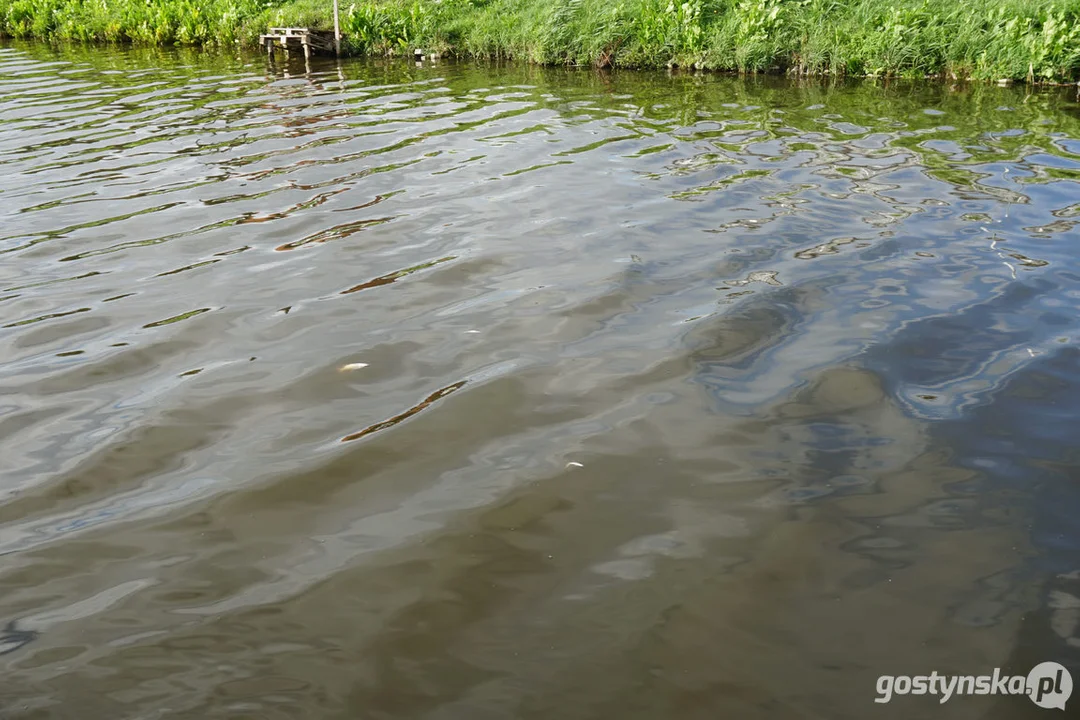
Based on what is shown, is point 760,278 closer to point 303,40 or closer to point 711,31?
point 711,31

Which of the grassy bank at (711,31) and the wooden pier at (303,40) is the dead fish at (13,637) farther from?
the wooden pier at (303,40)

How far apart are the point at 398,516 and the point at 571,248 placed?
3.12 meters

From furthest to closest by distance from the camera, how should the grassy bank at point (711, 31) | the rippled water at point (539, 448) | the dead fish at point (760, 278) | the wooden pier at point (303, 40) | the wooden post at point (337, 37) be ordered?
the wooden pier at point (303, 40) → the wooden post at point (337, 37) → the grassy bank at point (711, 31) → the dead fish at point (760, 278) → the rippled water at point (539, 448)

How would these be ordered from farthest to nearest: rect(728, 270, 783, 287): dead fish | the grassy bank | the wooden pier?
the wooden pier → the grassy bank → rect(728, 270, 783, 287): dead fish

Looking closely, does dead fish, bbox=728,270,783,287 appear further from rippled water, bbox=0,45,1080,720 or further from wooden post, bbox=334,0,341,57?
wooden post, bbox=334,0,341,57

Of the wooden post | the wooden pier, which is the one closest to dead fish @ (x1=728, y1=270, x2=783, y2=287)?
the wooden post

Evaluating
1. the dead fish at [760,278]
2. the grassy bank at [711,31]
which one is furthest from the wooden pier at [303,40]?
the dead fish at [760,278]

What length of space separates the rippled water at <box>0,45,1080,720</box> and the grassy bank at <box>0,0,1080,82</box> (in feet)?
21.9

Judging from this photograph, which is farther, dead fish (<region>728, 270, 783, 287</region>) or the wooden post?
the wooden post

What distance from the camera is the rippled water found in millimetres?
2451

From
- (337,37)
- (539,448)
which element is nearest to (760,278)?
(539,448)

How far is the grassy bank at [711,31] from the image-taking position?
42.1 feet

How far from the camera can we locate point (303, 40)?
19594mm

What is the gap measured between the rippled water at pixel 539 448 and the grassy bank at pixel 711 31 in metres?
6.69
